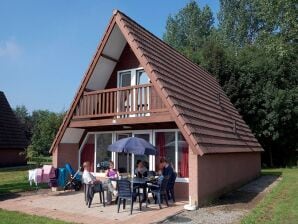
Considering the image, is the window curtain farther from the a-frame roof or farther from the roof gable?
the roof gable

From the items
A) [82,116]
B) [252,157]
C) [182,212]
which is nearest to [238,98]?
[252,157]

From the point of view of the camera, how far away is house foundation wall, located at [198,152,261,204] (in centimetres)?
1245

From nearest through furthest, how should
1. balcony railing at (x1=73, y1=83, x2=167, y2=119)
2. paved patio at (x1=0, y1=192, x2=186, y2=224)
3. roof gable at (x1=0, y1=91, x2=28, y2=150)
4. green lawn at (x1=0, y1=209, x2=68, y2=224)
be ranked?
green lawn at (x1=0, y1=209, x2=68, y2=224)
paved patio at (x1=0, y1=192, x2=186, y2=224)
balcony railing at (x1=73, y1=83, x2=167, y2=119)
roof gable at (x1=0, y1=91, x2=28, y2=150)

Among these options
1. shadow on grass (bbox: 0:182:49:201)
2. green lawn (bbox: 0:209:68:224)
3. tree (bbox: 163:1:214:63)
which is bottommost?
green lawn (bbox: 0:209:68:224)

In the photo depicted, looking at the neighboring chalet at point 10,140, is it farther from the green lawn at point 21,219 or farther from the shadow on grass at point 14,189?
the green lawn at point 21,219

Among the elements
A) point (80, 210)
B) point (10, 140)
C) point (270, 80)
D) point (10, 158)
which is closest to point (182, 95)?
point (80, 210)

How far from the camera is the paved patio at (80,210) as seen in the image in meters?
10.4

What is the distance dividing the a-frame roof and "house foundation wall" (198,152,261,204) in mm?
A: 467

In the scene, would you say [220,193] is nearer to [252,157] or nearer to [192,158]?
[192,158]

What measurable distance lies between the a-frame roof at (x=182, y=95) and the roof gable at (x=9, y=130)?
15.4 meters

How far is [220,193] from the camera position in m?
14.3

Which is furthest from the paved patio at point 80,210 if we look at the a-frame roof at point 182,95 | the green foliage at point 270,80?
the green foliage at point 270,80

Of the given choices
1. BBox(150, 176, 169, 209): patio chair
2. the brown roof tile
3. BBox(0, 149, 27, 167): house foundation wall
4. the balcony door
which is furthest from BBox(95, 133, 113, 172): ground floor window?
BBox(0, 149, 27, 167): house foundation wall

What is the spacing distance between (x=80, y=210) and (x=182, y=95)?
5.43 meters
